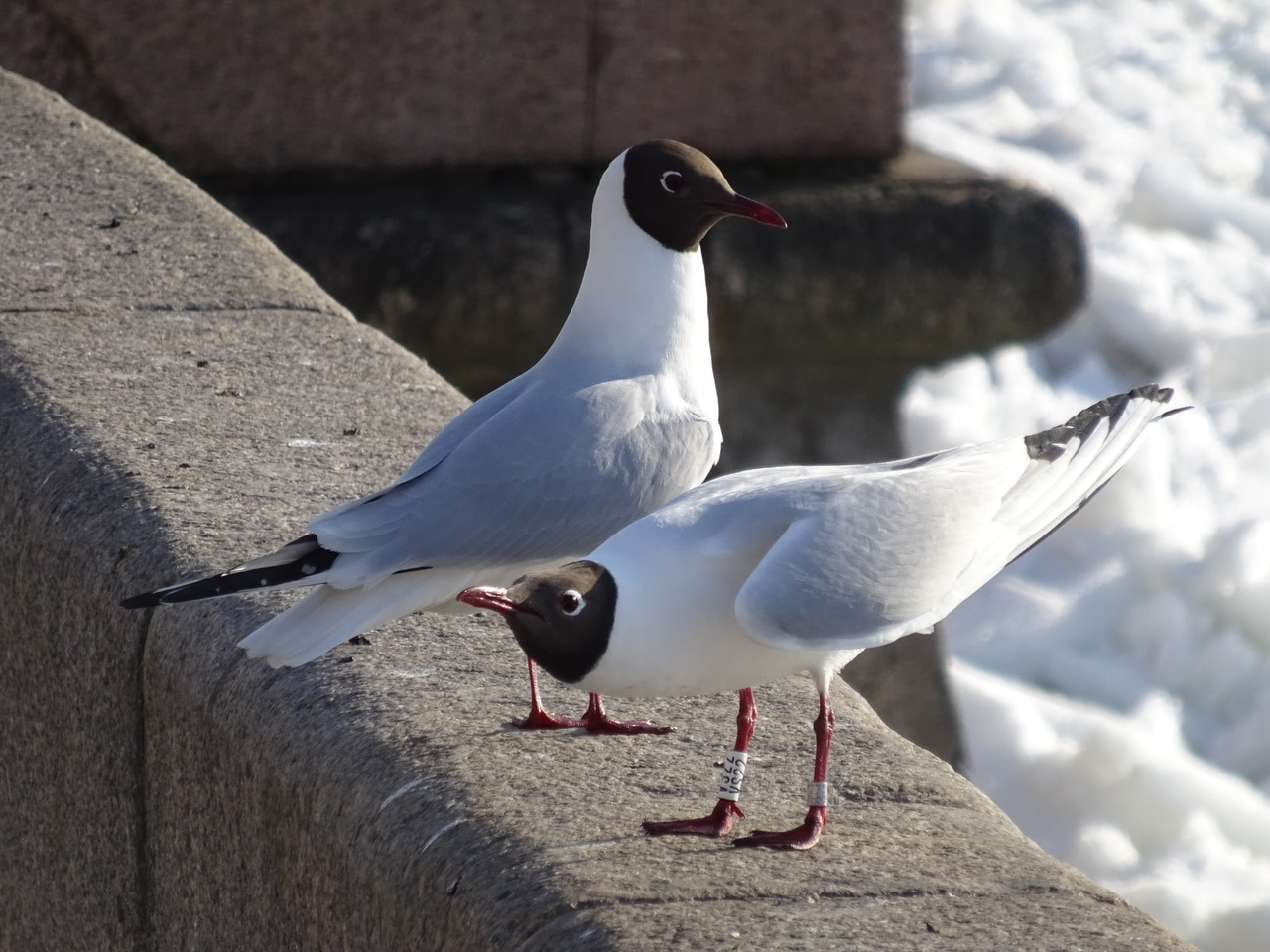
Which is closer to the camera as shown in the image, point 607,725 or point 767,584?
point 767,584

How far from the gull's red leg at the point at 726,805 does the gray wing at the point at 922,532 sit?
112mm

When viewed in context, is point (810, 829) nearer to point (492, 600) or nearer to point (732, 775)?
point (732, 775)

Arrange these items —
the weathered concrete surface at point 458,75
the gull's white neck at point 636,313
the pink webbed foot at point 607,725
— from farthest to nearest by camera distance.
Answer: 1. the weathered concrete surface at point 458,75
2. the gull's white neck at point 636,313
3. the pink webbed foot at point 607,725

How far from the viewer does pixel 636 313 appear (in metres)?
2.45

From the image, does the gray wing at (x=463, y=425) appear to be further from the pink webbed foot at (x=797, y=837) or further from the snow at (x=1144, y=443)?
the snow at (x=1144, y=443)

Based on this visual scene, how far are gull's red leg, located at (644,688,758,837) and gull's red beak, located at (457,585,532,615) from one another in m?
0.23

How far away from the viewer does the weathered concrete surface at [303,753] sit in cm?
161

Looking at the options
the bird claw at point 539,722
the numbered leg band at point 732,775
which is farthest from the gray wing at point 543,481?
the numbered leg band at point 732,775

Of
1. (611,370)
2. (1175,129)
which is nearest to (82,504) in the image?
(611,370)

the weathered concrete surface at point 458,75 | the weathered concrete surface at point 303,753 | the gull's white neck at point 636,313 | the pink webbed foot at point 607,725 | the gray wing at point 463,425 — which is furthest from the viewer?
the weathered concrete surface at point 458,75

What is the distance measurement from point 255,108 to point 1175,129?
7007 millimetres

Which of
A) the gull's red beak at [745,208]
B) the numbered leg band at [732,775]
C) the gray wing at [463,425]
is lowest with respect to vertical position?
the numbered leg band at [732,775]

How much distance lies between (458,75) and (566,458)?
2179 mm

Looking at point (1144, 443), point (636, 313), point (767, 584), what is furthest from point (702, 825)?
point (1144, 443)
